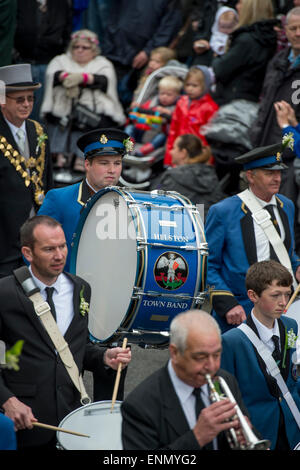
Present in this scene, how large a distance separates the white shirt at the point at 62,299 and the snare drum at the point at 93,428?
48 cm

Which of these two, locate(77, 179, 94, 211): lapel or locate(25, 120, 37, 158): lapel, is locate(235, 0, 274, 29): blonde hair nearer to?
locate(25, 120, 37, 158): lapel

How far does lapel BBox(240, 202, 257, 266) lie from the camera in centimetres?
686

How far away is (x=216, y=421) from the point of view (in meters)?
4.12

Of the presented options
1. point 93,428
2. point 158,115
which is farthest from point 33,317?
point 158,115

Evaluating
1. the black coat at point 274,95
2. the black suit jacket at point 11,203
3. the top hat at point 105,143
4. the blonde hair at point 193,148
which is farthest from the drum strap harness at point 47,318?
the black coat at point 274,95

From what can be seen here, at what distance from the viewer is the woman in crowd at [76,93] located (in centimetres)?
1127

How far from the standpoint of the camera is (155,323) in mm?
6383

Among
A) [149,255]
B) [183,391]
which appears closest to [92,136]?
[149,255]

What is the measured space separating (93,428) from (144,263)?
1497mm

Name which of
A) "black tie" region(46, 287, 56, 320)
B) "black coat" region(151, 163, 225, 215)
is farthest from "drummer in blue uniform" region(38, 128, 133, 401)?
"black coat" region(151, 163, 225, 215)

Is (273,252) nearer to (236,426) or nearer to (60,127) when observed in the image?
(236,426)

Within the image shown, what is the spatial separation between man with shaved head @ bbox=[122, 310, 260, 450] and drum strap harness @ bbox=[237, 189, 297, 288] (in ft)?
8.51

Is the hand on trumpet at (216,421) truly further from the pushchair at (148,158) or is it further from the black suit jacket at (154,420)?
the pushchair at (148,158)

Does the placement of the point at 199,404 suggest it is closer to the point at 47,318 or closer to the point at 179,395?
the point at 179,395
